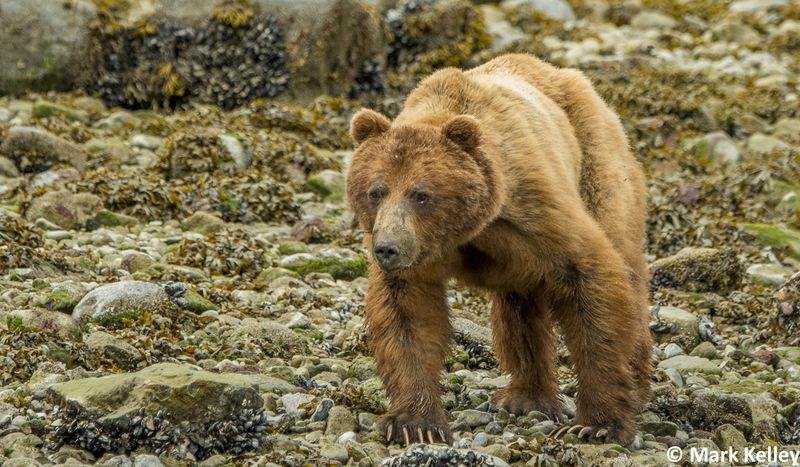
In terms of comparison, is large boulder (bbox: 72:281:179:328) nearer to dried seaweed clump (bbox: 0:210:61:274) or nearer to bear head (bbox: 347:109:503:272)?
dried seaweed clump (bbox: 0:210:61:274)

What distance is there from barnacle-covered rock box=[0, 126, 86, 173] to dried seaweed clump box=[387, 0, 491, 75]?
6538 mm

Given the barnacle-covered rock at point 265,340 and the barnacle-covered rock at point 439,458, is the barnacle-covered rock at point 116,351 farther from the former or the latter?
the barnacle-covered rock at point 439,458

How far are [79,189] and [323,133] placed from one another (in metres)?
3.87

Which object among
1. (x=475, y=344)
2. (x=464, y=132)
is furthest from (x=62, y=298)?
(x=464, y=132)

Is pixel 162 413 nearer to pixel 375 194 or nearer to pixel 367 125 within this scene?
pixel 375 194

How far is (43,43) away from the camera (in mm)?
15000

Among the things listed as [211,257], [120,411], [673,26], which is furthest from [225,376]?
[673,26]

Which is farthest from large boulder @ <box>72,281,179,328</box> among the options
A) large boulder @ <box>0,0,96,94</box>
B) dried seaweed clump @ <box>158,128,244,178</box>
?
large boulder @ <box>0,0,96,94</box>

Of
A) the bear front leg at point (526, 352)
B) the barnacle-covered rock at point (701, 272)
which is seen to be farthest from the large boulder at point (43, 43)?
the bear front leg at point (526, 352)

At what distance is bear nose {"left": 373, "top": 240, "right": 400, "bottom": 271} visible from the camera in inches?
227

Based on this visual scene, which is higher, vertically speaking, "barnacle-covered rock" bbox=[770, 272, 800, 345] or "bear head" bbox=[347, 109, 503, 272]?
"bear head" bbox=[347, 109, 503, 272]

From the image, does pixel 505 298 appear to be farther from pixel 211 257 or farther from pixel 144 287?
pixel 211 257

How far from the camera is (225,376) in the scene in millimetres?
5875

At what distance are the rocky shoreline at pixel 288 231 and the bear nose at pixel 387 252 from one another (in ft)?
3.01
